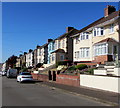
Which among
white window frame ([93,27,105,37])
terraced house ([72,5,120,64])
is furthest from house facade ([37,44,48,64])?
white window frame ([93,27,105,37])

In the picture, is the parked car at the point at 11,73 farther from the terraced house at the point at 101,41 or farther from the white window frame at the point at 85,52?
the white window frame at the point at 85,52

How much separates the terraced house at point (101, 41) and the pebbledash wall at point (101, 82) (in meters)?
7.98

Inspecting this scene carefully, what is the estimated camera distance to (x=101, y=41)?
28.1m

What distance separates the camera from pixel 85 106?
9539 mm

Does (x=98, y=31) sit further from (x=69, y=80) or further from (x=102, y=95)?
(x=102, y=95)

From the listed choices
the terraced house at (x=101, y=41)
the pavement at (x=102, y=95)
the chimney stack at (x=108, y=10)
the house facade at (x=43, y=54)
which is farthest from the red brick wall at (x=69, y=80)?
the house facade at (x=43, y=54)

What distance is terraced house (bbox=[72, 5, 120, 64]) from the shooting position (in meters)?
26.4

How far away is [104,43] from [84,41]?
690 centimetres

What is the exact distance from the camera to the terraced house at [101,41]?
2644 cm

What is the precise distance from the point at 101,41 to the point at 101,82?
13414mm

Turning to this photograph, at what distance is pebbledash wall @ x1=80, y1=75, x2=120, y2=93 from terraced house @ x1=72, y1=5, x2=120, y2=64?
7983 millimetres

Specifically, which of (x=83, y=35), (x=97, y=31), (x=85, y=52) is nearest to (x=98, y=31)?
(x=97, y=31)

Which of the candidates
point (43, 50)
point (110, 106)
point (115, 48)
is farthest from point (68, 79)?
point (43, 50)

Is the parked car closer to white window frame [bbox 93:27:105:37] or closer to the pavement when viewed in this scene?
white window frame [bbox 93:27:105:37]
